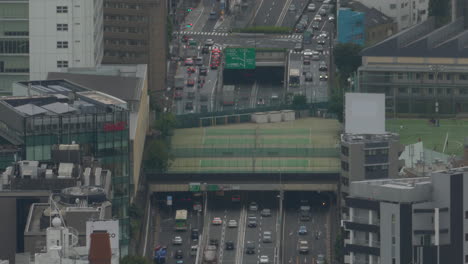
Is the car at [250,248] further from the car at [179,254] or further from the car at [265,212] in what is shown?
the car at [265,212]

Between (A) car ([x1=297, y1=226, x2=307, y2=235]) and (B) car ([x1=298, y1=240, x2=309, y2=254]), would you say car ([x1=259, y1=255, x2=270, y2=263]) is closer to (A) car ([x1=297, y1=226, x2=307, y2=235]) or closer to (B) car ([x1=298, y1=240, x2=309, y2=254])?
(B) car ([x1=298, y1=240, x2=309, y2=254])

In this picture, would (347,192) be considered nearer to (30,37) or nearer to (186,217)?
(186,217)

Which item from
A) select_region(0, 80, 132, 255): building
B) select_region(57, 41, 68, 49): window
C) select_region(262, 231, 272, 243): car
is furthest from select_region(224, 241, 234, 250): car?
select_region(0, 80, 132, 255): building

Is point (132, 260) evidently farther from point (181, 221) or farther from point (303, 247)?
point (181, 221)

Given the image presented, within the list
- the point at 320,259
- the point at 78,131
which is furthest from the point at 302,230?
the point at 78,131

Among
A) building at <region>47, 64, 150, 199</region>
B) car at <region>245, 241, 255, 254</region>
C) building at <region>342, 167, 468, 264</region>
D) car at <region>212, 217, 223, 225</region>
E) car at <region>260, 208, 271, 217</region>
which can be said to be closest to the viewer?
building at <region>342, 167, 468, 264</region>

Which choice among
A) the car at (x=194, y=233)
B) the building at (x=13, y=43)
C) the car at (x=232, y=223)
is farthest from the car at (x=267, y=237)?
the building at (x=13, y=43)
